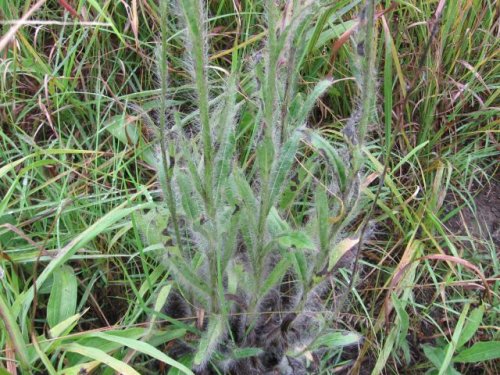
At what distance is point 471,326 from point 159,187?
77 centimetres

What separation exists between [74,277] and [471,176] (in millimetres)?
1072

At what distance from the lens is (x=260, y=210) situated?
108cm

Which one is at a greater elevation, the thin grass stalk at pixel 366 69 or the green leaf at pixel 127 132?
the thin grass stalk at pixel 366 69

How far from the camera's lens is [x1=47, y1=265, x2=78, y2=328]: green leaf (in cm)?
130

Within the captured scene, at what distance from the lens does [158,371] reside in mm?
1342

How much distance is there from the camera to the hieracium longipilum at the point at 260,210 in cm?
92

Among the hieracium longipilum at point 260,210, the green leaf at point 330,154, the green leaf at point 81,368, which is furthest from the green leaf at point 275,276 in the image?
the green leaf at point 81,368

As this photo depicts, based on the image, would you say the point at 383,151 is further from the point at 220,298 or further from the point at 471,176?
the point at 220,298

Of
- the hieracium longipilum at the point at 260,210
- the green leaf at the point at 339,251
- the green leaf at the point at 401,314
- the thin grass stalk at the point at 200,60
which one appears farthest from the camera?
the green leaf at the point at 401,314

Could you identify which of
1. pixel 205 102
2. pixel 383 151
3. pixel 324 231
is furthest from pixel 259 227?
pixel 383 151

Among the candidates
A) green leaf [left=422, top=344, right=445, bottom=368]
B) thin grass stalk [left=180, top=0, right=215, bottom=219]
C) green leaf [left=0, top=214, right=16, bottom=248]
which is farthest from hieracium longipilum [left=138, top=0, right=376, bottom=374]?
green leaf [left=0, top=214, right=16, bottom=248]

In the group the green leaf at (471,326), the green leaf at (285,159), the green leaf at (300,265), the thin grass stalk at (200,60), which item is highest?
the thin grass stalk at (200,60)

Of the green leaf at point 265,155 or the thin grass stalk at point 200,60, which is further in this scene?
the green leaf at point 265,155

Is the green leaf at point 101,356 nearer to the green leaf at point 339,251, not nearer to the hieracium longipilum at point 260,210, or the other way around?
the hieracium longipilum at point 260,210
